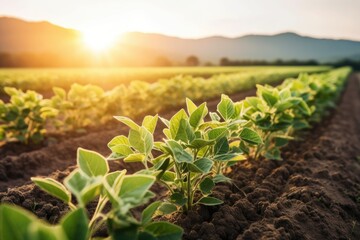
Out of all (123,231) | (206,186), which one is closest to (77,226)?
(123,231)

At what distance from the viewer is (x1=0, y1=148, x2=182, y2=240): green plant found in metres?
1.46

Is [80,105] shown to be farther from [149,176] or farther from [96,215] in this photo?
[149,176]

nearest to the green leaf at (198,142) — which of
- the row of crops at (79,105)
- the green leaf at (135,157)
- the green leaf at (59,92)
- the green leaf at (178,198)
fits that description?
the green leaf at (135,157)

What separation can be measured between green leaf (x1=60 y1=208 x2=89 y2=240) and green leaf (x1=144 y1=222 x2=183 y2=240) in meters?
0.41

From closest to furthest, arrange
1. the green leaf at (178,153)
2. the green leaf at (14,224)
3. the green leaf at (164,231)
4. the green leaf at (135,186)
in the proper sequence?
1. the green leaf at (14,224)
2. the green leaf at (135,186)
3. the green leaf at (164,231)
4. the green leaf at (178,153)

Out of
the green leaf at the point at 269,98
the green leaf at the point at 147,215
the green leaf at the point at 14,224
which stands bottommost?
the green leaf at the point at 147,215

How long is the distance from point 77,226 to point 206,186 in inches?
53.5

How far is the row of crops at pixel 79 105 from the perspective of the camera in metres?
6.12

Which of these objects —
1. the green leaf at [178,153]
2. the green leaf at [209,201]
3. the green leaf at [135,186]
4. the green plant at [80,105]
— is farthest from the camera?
the green plant at [80,105]

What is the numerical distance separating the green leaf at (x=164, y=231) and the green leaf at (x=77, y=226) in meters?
0.41

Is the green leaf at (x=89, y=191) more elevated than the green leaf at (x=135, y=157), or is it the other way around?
the green leaf at (x=89, y=191)

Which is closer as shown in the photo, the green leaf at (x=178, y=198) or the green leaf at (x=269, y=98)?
the green leaf at (x=178, y=198)

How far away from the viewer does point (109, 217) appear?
73.5 inches

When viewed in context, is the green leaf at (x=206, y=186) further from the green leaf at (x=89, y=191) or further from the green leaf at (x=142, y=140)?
the green leaf at (x=89, y=191)
